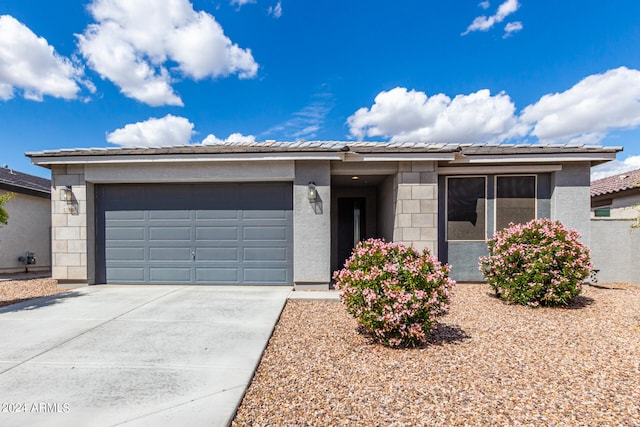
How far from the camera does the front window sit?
26.1 ft

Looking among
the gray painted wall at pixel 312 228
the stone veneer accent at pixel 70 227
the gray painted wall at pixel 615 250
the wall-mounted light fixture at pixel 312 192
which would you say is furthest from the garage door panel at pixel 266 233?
the gray painted wall at pixel 615 250

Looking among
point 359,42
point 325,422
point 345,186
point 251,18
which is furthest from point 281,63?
point 325,422

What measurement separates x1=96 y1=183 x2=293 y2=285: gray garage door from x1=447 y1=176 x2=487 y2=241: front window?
4.47m

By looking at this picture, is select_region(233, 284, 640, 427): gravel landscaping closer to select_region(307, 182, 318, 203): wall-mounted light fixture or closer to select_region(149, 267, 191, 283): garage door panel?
select_region(307, 182, 318, 203): wall-mounted light fixture

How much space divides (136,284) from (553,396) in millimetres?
8697

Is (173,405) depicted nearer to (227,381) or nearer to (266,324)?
(227,381)

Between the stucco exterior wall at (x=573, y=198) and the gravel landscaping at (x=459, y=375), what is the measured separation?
3.40m

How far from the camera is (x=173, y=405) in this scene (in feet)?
8.28

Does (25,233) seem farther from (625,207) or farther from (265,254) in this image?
(625,207)

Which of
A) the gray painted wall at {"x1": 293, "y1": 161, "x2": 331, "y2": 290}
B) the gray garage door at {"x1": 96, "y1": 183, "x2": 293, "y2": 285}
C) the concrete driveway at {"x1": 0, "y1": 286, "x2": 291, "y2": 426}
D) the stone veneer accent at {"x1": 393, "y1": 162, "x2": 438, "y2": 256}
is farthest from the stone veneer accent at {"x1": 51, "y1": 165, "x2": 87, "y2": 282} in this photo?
the stone veneer accent at {"x1": 393, "y1": 162, "x2": 438, "y2": 256}

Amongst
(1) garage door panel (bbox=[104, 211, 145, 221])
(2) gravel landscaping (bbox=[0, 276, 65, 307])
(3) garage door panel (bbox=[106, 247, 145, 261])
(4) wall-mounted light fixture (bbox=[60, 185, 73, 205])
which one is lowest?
(2) gravel landscaping (bbox=[0, 276, 65, 307])

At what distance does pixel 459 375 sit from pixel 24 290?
32.7ft

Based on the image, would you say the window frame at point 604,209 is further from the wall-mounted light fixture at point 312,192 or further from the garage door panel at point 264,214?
the garage door panel at point 264,214

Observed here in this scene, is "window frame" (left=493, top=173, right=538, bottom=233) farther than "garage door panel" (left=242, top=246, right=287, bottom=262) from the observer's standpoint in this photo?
Yes
